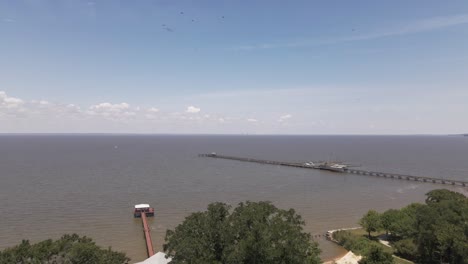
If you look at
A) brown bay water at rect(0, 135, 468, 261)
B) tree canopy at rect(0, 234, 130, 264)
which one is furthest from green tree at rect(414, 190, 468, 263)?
tree canopy at rect(0, 234, 130, 264)

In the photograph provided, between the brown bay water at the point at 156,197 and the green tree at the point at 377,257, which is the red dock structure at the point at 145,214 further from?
the green tree at the point at 377,257

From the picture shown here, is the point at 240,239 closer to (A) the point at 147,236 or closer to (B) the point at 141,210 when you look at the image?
(A) the point at 147,236

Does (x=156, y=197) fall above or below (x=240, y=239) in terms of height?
below

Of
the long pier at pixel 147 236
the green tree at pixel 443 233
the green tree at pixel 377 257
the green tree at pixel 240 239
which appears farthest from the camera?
the long pier at pixel 147 236

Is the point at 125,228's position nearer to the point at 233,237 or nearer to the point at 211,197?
the point at 211,197

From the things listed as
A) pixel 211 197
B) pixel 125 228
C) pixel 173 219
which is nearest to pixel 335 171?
pixel 211 197

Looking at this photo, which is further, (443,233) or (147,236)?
(147,236)

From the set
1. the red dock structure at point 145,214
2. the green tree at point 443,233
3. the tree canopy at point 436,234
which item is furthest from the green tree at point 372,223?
the red dock structure at point 145,214

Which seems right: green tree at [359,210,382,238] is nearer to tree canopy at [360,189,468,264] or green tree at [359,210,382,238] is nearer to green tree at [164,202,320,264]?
tree canopy at [360,189,468,264]

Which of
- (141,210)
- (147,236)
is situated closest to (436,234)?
(147,236)
